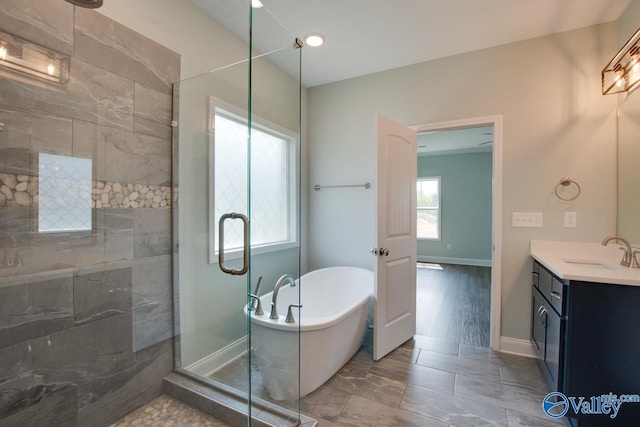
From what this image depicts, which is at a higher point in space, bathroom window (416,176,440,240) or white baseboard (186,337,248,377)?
bathroom window (416,176,440,240)

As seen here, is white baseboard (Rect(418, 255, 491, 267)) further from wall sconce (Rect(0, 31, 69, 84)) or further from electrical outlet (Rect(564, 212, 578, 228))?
wall sconce (Rect(0, 31, 69, 84))

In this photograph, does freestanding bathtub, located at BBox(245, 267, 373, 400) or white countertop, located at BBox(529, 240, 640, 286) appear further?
freestanding bathtub, located at BBox(245, 267, 373, 400)

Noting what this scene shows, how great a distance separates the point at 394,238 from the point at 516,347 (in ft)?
4.66

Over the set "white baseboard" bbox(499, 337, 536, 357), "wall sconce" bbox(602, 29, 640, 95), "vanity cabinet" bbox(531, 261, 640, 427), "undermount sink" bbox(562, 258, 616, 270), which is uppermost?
"wall sconce" bbox(602, 29, 640, 95)

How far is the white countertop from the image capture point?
149 centimetres

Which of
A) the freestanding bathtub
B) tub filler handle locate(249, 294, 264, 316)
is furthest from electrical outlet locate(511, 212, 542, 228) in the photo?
tub filler handle locate(249, 294, 264, 316)

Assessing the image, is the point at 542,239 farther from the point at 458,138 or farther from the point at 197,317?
the point at 458,138

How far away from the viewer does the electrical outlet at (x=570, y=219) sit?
2279mm

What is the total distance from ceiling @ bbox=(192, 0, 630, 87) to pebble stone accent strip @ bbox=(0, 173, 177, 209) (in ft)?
3.97

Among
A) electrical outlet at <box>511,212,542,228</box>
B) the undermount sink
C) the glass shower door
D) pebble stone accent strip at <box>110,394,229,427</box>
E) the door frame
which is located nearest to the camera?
pebble stone accent strip at <box>110,394,229,427</box>

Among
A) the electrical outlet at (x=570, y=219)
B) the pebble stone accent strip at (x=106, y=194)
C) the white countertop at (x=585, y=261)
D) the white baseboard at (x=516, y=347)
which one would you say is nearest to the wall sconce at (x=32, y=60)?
the pebble stone accent strip at (x=106, y=194)

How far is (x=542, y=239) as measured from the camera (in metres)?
2.39

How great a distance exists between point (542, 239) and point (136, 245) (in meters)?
3.08

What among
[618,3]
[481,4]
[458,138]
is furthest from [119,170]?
[458,138]
